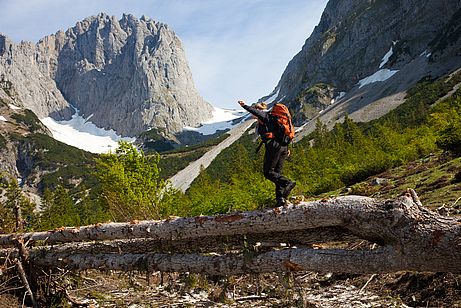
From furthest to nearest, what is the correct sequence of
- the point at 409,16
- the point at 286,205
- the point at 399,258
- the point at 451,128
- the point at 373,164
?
the point at 409,16
the point at 373,164
the point at 451,128
the point at 286,205
the point at 399,258

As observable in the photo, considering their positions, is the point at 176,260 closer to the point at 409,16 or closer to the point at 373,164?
the point at 373,164

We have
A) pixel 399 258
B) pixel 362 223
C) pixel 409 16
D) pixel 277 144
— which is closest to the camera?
pixel 399 258

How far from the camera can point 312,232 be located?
8.00 metres

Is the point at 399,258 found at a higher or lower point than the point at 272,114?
lower

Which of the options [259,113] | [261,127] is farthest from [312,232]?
[259,113]

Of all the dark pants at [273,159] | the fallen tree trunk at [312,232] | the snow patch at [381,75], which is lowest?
the fallen tree trunk at [312,232]

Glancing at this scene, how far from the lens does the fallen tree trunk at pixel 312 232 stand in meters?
6.50

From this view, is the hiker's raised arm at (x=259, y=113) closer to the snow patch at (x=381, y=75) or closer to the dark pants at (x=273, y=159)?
the dark pants at (x=273, y=159)

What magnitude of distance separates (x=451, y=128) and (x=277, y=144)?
28301 millimetres

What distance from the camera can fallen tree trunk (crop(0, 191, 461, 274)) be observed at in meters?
6.50

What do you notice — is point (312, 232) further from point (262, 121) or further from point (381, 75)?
point (381, 75)

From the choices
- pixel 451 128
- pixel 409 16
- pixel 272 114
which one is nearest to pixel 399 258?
pixel 272 114

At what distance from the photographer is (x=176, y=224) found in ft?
29.1

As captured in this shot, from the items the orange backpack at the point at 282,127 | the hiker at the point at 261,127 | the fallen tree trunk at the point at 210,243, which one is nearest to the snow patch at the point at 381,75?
the hiker at the point at 261,127
